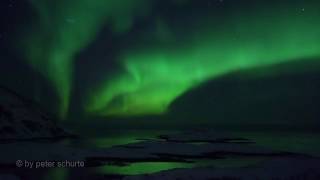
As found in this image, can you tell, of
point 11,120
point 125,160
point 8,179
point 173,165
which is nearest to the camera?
point 8,179

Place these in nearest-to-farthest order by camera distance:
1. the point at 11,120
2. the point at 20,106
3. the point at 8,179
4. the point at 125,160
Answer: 1. the point at 8,179
2. the point at 125,160
3. the point at 11,120
4. the point at 20,106

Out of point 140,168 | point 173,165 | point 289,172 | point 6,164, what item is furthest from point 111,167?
point 289,172

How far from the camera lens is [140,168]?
3603cm

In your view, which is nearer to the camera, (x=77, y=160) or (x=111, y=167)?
(x=111, y=167)

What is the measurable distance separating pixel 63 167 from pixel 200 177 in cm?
1178

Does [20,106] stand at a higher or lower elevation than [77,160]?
higher

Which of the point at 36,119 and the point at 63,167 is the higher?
the point at 36,119

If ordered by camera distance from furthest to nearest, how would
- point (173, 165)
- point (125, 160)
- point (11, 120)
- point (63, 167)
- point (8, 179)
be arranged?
point (11, 120) → point (125, 160) → point (173, 165) → point (63, 167) → point (8, 179)

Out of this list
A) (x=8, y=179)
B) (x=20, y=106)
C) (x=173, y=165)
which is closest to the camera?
(x=8, y=179)

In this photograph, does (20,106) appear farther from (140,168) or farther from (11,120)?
(140,168)

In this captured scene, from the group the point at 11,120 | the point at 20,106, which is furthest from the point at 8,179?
the point at 20,106

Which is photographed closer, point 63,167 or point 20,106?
point 63,167

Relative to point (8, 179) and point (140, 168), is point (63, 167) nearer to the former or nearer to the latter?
point (140, 168)

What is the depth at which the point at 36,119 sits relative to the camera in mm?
134750
